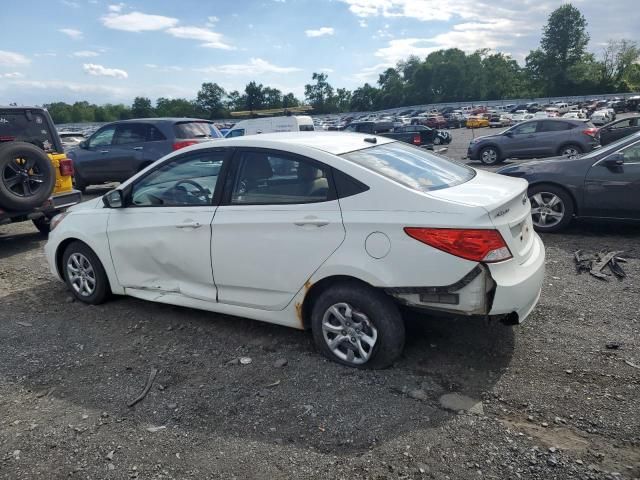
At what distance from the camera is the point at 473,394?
10.4 ft

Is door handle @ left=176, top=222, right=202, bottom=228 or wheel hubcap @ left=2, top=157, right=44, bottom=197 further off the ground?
wheel hubcap @ left=2, top=157, right=44, bottom=197

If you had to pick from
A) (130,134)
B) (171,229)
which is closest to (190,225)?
(171,229)

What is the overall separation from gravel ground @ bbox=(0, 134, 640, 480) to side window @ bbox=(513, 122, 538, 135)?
13.6 m

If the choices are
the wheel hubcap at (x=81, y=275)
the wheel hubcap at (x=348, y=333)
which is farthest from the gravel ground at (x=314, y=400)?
the wheel hubcap at (x=81, y=275)

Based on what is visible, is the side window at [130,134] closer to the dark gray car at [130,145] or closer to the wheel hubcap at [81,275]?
the dark gray car at [130,145]

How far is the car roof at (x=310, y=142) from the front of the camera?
3721mm

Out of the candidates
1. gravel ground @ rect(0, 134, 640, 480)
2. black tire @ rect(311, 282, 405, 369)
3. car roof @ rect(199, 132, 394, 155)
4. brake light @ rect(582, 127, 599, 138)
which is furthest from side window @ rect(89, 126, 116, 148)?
brake light @ rect(582, 127, 599, 138)

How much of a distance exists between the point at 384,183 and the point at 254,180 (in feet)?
3.43

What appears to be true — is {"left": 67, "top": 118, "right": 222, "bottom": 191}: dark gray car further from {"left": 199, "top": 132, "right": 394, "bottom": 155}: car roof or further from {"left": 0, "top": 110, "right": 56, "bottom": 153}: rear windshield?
{"left": 199, "top": 132, "right": 394, "bottom": 155}: car roof

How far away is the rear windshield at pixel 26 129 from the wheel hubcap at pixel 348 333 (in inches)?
229

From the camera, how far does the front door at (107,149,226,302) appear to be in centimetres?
397

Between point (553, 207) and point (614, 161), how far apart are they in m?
0.91

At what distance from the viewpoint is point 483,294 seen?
10.0ft

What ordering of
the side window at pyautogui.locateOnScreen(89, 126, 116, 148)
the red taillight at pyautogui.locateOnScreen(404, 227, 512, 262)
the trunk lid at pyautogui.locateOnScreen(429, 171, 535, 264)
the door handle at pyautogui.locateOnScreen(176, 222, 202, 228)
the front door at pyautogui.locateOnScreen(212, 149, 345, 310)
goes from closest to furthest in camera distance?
1. the red taillight at pyautogui.locateOnScreen(404, 227, 512, 262)
2. the trunk lid at pyautogui.locateOnScreen(429, 171, 535, 264)
3. the front door at pyautogui.locateOnScreen(212, 149, 345, 310)
4. the door handle at pyautogui.locateOnScreen(176, 222, 202, 228)
5. the side window at pyautogui.locateOnScreen(89, 126, 116, 148)
